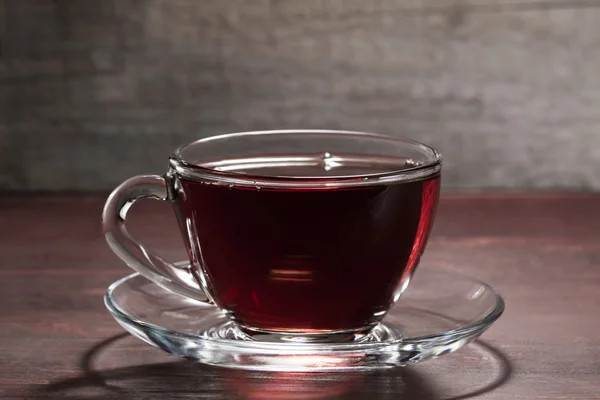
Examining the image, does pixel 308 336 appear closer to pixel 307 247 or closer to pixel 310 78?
pixel 307 247

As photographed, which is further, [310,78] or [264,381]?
[310,78]

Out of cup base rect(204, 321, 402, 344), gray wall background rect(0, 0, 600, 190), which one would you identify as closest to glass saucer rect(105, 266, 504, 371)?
cup base rect(204, 321, 402, 344)

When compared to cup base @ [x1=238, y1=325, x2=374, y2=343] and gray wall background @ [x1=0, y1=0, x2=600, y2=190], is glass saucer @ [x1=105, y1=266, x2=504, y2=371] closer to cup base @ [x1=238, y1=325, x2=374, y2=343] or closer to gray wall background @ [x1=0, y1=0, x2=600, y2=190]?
cup base @ [x1=238, y1=325, x2=374, y2=343]

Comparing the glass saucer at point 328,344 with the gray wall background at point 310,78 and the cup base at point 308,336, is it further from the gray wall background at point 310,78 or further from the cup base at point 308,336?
the gray wall background at point 310,78

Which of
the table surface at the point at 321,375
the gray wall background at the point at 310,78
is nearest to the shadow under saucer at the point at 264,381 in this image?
the table surface at the point at 321,375

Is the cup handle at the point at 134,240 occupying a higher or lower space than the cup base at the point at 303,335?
higher

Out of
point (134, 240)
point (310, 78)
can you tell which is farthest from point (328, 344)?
point (310, 78)
